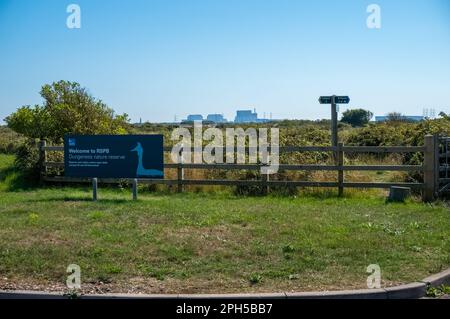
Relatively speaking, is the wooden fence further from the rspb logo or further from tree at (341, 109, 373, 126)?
tree at (341, 109, 373, 126)

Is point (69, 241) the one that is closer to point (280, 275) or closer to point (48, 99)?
point (280, 275)

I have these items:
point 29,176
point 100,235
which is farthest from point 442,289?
point 29,176

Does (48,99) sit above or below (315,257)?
above

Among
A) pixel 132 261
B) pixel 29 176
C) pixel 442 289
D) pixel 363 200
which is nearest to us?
pixel 442 289

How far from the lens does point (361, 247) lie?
7574 mm

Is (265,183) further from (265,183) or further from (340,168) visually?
(340,168)

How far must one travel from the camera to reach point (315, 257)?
712 centimetres

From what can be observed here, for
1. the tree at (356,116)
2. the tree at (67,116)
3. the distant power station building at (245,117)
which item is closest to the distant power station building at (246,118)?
the distant power station building at (245,117)

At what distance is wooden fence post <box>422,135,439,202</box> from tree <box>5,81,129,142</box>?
1148 cm

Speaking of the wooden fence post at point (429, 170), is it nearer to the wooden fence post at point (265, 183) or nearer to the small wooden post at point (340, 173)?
the small wooden post at point (340, 173)

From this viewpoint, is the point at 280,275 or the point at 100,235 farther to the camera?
the point at 100,235

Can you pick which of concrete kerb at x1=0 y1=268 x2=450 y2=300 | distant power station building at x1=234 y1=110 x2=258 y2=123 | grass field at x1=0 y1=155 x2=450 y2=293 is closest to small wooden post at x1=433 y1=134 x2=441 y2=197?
grass field at x1=0 y1=155 x2=450 y2=293

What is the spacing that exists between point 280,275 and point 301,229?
239 centimetres
